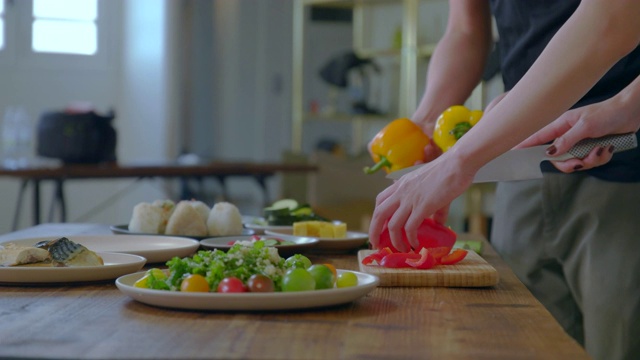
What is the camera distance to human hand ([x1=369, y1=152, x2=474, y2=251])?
126 cm

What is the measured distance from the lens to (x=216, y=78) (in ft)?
25.4

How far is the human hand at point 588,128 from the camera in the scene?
4.83ft

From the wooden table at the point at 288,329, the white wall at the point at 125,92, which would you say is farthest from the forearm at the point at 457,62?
the white wall at the point at 125,92

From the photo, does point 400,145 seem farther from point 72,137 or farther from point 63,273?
point 72,137

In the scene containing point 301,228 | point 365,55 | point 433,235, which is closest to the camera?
point 433,235

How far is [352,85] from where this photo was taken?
21.9ft

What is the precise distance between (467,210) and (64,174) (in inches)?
101

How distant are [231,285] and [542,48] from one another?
1.01 meters

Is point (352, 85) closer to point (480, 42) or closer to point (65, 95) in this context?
point (65, 95)

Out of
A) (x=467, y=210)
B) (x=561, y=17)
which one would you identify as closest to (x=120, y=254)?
(x=561, y=17)

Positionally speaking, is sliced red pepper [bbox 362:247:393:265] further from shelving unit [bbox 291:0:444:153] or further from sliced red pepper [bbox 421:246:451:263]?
shelving unit [bbox 291:0:444:153]

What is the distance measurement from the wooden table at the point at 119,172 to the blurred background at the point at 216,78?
437 mm

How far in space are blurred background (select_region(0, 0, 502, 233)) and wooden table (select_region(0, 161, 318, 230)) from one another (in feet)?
1.44

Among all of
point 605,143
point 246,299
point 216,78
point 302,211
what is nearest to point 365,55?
point 216,78
